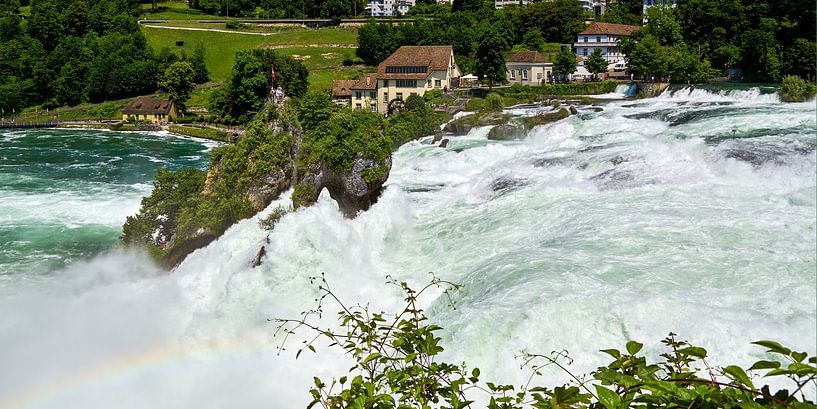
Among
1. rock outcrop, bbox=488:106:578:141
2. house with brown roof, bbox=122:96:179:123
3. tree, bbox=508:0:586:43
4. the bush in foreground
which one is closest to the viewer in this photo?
rock outcrop, bbox=488:106:578:141

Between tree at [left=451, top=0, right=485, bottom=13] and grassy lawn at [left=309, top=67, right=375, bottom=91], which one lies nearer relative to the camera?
grassy lawn at [left=309, top=67, right=375, bottom=91]

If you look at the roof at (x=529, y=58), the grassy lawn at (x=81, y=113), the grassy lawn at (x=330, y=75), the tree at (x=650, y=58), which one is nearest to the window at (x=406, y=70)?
the roof at (x=529, y=58)

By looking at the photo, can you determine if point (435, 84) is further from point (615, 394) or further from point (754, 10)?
point (615, 394)

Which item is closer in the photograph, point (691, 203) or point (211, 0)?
point (691, 203)

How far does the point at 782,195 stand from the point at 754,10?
57.3 meters

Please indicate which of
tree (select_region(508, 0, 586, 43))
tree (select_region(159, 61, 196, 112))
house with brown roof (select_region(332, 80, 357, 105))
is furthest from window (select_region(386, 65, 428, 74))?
tree (select_region(508, 0, 586, 43))

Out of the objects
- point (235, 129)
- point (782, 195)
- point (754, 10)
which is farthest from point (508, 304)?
point (754, 10)

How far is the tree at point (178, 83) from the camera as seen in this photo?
81.4m

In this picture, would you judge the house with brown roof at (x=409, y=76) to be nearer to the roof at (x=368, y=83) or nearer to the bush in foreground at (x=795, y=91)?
the roof at (x=368, y=83)

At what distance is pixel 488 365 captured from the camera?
12.2m

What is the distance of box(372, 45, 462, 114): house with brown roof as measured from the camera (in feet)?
206

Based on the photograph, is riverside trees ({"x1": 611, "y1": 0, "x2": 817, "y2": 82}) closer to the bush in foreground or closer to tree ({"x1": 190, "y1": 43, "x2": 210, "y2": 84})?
the bush in foreground

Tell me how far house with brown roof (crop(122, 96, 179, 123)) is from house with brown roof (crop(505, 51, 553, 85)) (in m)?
39.7

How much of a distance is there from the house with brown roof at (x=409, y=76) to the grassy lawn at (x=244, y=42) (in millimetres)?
36529
